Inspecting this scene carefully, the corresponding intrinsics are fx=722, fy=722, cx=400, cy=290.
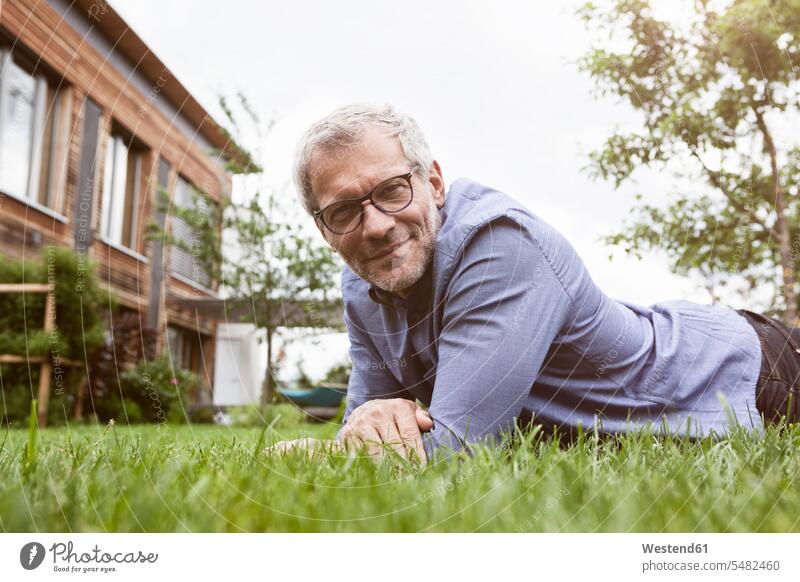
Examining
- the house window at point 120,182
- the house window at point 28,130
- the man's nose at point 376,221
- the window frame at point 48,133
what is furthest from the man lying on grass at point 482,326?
the house window at point 120,182

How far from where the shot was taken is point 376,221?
1154 mm

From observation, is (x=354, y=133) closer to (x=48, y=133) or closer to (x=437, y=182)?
(x=437, y=182)

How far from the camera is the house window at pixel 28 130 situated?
2998 mm

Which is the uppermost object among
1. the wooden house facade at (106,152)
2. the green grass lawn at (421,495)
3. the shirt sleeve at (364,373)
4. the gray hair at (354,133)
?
the wooden house facade at (106,152)

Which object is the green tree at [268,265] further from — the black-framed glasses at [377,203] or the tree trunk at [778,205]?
the tree trunk at [778,205]

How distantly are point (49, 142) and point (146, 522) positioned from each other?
379cm

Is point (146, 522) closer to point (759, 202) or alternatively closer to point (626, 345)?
point (626, 345)

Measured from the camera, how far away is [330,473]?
867mm

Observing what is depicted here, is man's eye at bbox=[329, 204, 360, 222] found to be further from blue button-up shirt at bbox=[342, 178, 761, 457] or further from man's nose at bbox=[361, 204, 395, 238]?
blue button-up shirt at bbox=[342, 178, 761, 457]

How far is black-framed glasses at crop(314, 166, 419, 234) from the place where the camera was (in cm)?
115

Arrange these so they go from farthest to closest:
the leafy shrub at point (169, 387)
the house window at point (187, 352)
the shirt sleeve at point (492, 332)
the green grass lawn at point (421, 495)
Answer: the house window at point (187, 352) < the leafy shrub at point (169, 387) < the shirt sleeve at point (492, 332) < the green grass lawn at point (421, 495)
